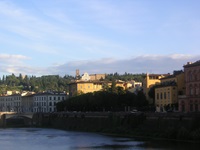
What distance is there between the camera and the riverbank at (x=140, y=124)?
6950 centimetres

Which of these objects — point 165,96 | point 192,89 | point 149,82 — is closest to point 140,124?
point 192,89

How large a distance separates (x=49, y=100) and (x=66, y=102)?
44.7m

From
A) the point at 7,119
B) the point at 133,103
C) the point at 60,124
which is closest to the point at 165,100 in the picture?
the point at 133,103

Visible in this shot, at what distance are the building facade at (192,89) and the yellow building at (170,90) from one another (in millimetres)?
Result: 10027

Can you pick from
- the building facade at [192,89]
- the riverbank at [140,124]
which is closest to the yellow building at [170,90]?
the building facade at [192,89]

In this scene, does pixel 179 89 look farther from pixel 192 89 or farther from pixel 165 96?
pixel 192 89

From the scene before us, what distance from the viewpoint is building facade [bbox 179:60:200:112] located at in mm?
94250

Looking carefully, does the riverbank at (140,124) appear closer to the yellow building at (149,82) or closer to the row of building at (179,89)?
the row of building at (179,89)

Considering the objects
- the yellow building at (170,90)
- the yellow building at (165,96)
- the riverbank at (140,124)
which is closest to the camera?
the riverbank at (140,124)

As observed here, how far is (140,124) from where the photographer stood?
280 ft

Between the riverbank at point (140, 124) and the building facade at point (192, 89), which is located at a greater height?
the building facade at point (192, 89)

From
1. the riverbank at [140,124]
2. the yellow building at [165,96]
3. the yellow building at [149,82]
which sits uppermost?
the yellow building at [149,82]

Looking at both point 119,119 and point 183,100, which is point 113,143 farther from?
point 183,100

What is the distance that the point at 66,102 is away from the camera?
481 feet
